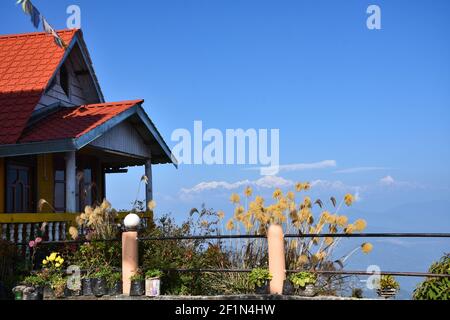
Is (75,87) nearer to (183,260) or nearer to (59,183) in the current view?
(59,183)

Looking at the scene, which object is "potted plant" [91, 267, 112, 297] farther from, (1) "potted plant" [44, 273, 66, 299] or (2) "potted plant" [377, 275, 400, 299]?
(2) "potted plant" [377, 275, 400, 299]

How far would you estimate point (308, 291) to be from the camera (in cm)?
962

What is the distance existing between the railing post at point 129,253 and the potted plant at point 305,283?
2.89m

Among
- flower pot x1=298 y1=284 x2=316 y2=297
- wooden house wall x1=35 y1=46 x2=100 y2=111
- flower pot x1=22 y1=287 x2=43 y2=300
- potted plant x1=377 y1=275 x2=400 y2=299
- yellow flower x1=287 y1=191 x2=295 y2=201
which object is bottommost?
potted plant x1=377 y1=275 x2=400 y2=299

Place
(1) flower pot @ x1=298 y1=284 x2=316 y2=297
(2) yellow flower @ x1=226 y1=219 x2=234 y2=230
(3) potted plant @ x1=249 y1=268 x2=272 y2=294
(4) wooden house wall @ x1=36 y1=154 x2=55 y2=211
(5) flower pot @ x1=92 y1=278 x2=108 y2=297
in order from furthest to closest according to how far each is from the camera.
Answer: (4) wooden house wall @ x1=36 y1=154 x2=55 y2=211 < (2) yellow flower @ x1=226 y1=219 x2=234 y2=230 < (5) flower pot @ x1=92 y1=278 x2=108 y2=297 < (3) potted plant @ x1=249 y1=268 x2=272 y2=294 < (1) flower pot @ x1=298 y1=284 x2=316 y2=297

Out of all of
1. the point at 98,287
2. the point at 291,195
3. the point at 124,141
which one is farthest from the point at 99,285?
the point at 124,141

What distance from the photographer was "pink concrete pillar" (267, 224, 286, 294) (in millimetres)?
9750

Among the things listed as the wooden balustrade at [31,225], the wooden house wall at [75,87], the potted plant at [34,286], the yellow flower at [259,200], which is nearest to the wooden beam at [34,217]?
the wooden balustrade at [31,225]

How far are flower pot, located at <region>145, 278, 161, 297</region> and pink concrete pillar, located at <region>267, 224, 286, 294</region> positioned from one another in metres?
1.97

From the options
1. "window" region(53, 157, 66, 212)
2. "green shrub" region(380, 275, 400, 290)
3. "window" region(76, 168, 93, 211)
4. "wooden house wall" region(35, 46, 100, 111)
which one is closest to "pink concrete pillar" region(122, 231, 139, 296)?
"green shrub" region(380, 275, 400, 290)

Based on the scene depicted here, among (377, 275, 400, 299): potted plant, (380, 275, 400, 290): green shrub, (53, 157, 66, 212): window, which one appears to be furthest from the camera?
(53, 157, 66, 212): window

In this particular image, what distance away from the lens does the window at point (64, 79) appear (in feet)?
56.4

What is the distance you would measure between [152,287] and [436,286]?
4662mm

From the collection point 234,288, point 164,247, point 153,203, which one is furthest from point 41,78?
point 234,288
